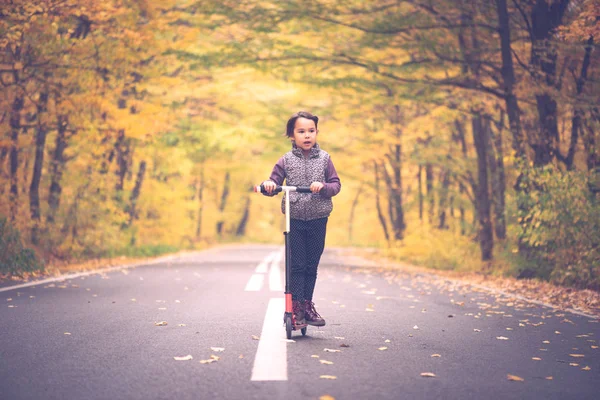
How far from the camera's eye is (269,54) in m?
16.8

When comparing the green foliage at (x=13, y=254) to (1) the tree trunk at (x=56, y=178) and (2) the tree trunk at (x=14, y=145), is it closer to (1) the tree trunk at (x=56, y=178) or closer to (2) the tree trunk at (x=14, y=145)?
(2) the tree trunk at (x=14, y=145)

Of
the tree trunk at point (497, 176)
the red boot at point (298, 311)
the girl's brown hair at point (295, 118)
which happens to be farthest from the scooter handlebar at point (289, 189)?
the tree trunk at point (497, 176)

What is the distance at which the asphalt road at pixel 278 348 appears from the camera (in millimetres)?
4125

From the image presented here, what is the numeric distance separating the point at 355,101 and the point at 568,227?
1435 centimetres

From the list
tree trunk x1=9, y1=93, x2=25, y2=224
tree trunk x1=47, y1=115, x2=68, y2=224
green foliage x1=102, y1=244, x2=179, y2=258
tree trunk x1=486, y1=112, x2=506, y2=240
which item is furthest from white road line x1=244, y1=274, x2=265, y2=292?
tree trunk x1=486, y1=112, x2=506, y2=240

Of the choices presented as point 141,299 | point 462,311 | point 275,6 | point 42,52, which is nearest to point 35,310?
point 141,299

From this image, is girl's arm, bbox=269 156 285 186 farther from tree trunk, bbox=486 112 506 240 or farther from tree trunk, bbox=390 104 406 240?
tree trunk, bbox=390 104 406 240

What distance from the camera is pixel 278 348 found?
5320 millimetres

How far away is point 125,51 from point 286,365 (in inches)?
479

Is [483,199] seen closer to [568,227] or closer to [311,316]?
[568,227]

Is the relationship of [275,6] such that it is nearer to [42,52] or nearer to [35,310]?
[42,52]

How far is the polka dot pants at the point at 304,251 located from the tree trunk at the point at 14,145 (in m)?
10.4

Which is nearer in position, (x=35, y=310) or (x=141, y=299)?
(x=35, y=310)

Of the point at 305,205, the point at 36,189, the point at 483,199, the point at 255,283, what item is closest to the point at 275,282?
the point at 255,283
